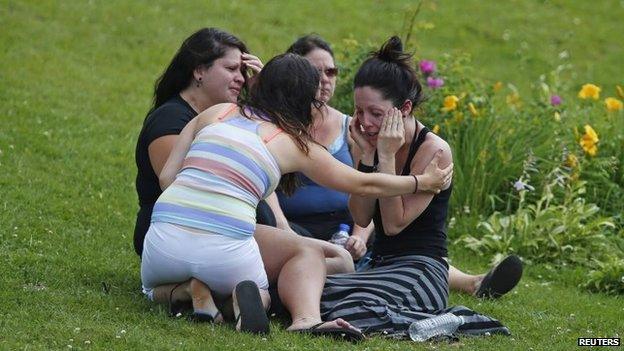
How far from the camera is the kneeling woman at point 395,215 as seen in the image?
553 centimetres

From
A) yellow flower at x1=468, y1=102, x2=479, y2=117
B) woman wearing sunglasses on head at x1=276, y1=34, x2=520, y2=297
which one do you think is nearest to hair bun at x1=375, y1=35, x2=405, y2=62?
woman wearing sunglasses on head at x1=276, y1=34, x2=520, y2=297

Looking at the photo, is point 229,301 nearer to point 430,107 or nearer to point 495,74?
point 430,107

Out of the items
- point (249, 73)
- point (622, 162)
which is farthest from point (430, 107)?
point (249, 73)

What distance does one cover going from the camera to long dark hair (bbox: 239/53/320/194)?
5.36m

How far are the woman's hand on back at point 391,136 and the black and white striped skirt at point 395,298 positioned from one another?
620 mm

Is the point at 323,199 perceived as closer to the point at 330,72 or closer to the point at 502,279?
the point at 330,72

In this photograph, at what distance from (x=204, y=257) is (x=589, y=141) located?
4.04 meters

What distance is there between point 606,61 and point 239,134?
10.3m

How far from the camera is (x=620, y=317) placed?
636 centimetres

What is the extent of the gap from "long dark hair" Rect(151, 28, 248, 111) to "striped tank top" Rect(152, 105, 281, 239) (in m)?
1.02

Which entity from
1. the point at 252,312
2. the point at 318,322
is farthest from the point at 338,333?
the point at 252,312

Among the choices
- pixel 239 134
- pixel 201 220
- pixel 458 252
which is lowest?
pixel 458 252

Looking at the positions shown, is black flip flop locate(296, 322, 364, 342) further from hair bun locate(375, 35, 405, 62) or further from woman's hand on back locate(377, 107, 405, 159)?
hair bun locate(375, 35, 405, 62)

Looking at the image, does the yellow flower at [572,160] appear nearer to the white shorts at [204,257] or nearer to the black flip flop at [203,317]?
the white shorts at [204,257]
